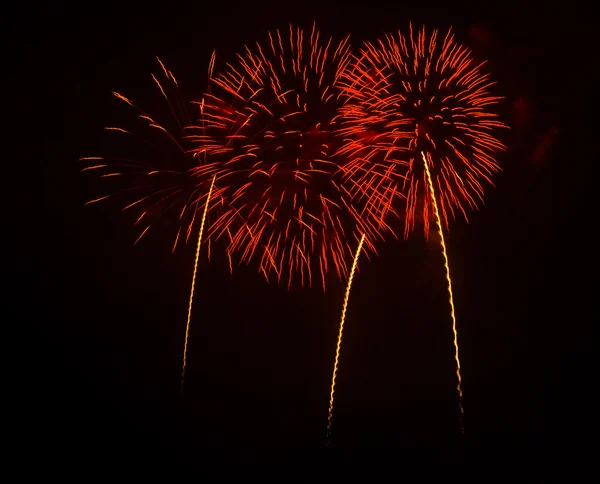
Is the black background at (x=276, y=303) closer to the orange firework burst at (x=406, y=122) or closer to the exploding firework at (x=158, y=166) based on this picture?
the exploding firework at (x=158, y=166)

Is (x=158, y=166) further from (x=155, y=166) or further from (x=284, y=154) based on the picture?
(x=284, y=154)

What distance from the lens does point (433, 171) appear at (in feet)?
16.6

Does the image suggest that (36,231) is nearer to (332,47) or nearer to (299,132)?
(299,132)

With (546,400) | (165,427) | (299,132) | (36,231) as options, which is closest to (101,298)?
(36,231)

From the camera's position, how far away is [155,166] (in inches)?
231

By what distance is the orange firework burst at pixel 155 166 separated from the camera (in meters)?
5.75

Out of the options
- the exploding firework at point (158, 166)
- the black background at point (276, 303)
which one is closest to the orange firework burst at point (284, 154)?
the exploding firework at point (158, 166)

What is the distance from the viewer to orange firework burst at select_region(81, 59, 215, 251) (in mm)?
5750

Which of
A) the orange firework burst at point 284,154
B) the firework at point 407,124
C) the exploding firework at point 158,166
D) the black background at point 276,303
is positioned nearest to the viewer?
the black background at point 276,303

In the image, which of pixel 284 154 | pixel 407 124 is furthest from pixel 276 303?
pixel 407 124

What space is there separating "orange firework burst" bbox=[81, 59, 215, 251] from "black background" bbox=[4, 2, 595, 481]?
136 millimetres

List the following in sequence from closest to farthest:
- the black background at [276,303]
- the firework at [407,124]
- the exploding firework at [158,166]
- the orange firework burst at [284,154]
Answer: the black background at [276,303]
the firework at [407,124]
the orange firework burst at [284,154]
the exploding firework at [158,166]

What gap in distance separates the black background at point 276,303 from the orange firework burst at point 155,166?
0.14 metres

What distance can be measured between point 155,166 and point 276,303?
1609 millimetres
